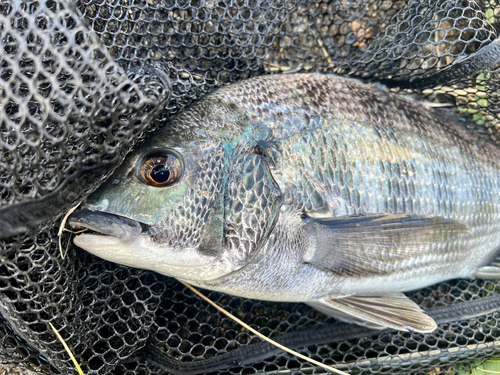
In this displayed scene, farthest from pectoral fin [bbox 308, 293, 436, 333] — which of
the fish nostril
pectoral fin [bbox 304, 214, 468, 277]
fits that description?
the fish nostril

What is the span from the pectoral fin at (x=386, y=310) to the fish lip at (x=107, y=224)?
108 centimetres

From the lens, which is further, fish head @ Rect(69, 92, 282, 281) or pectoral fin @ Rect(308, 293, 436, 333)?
pectoral fin @ Rect(308, 293, 436, 333)

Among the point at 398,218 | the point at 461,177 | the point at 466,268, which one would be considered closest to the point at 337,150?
the point at 398,218

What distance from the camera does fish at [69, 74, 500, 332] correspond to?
1499 mm

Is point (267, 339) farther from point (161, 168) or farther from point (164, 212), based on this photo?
point (161, 168)

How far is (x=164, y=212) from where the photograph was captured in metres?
1.48

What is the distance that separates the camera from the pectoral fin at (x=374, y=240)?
68.5 inches

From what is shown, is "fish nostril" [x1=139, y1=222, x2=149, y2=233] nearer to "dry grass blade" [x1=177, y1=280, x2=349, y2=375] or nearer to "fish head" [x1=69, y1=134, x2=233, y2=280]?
"fish head" [x1=69, y1=134, x2=233, y2=280]

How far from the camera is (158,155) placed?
5.03 feet

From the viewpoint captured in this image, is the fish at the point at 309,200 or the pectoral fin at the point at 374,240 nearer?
the fish at the point at 309,200

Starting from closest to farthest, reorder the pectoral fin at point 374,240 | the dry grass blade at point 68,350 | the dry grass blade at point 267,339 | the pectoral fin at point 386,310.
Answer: the dry grass blade at point 68,350 → the pectoral fin at point 374,240 → the pectoral fin at point 386,310 → the dry grass blade at point 267,339

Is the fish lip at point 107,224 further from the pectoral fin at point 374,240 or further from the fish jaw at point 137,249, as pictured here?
the pectoral fin at point 374,240

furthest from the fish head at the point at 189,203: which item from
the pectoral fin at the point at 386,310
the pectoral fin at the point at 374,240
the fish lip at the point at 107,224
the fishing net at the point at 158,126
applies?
the pectoral fin at the point at 386,310

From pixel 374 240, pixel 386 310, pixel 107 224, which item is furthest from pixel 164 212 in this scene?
pixel 386 310
